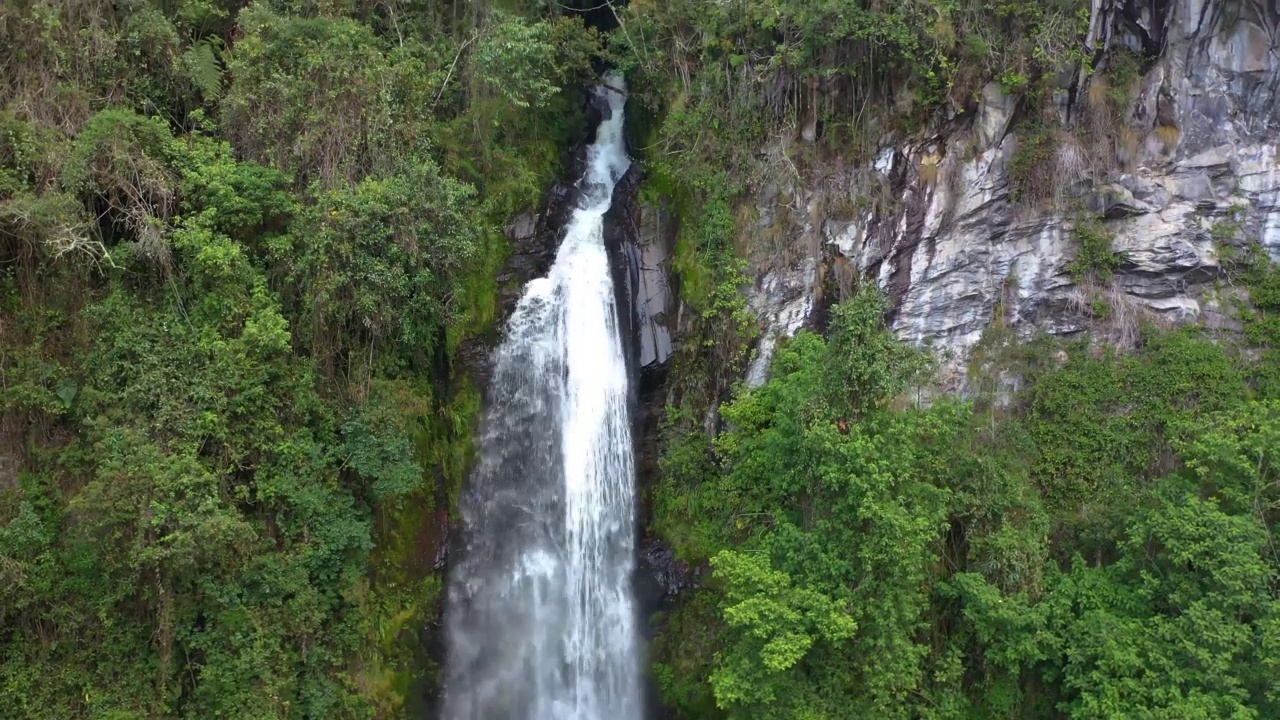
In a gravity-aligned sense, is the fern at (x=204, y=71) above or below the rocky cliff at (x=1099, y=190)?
above

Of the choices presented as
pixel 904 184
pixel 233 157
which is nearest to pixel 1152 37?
pixel 904 184

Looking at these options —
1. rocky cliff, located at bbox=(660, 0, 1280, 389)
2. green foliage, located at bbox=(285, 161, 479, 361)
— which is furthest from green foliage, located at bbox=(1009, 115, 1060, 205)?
green foliage, located at bbox=(285, 161, 479, 361)

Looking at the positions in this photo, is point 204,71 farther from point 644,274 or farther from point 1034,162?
point 1034,162

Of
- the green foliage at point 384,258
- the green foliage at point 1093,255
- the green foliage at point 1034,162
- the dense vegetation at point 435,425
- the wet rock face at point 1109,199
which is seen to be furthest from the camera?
the green foliage at point 1034,162

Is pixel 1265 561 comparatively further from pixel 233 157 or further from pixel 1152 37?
pixel 233 157

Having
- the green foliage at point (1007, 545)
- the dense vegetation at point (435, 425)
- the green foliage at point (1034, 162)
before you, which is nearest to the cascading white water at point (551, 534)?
the dense vegetation at point (435, 425)

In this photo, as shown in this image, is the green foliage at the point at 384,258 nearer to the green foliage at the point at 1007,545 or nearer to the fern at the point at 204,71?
the fern at the point at 204,71
